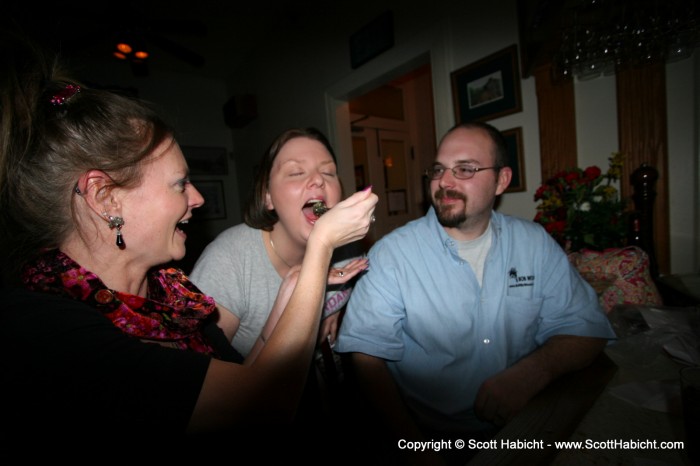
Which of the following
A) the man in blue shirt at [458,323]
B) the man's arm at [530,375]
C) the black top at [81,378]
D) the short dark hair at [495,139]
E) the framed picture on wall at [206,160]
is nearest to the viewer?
the black top at [81,378]

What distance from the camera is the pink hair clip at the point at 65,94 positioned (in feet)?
2.69

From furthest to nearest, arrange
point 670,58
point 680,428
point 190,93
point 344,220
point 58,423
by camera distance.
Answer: point 190,93, point 670,58, point 344,220, point 680,428, point 58,423

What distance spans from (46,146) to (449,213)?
148 centimetres

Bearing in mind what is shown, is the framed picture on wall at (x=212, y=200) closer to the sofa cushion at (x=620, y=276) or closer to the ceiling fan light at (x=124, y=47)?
the ceiling fan light at (x=124, y=47)

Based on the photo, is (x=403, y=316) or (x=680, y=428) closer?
(x=680, y=428)

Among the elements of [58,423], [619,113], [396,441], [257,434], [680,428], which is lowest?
[396,441]

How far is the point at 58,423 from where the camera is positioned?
656mm

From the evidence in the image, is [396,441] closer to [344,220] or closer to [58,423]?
[344,220]

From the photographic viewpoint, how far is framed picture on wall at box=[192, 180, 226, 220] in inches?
243

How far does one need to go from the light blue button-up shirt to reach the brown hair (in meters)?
1.00

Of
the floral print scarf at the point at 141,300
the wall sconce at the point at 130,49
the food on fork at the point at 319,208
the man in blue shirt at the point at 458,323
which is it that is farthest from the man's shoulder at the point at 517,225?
the wall sconce at the point at 130,49

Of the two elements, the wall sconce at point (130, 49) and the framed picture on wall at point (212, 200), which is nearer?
the wall sconce at point (130, 49)

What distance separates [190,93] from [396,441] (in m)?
7.03

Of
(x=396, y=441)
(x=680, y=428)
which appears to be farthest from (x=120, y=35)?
(x=680, y=428)
